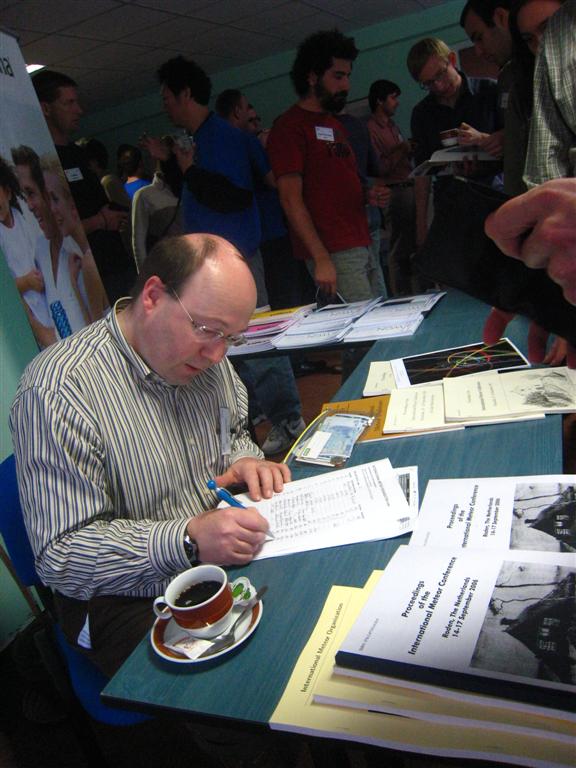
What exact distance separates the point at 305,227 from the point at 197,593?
6.60 feet

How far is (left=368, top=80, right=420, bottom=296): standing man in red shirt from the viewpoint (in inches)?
139

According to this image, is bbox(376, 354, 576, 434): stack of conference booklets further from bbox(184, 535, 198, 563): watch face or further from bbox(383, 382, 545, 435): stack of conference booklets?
bbox(184, 535, 198, 563): watch face

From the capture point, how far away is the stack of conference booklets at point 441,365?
4.48 feet

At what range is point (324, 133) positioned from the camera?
2473mm

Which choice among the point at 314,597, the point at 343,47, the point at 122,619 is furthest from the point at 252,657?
the point at 343,47

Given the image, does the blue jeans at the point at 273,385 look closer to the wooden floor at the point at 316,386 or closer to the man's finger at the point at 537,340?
the wooden floor at the point at 316,386

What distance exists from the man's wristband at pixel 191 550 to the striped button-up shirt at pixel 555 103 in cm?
138

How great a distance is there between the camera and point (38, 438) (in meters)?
0.98

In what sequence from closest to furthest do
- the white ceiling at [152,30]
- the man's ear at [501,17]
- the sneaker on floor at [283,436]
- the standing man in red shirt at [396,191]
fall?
the man's ear at [501,17] < the sneaker on floor at [283,436] < the standing man in red shirt at [396,191] < the white ceiling at [152,30]

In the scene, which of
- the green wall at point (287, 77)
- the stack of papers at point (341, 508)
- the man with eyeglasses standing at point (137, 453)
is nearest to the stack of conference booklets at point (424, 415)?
the stack of papers at point (341, 508)

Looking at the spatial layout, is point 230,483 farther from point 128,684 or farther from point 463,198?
point 463,198

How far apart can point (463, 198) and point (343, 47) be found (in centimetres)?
236

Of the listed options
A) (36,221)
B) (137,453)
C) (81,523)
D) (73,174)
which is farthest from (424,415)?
(73,174)

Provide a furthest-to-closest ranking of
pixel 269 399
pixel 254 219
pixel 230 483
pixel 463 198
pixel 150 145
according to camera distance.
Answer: pixel 150 145 → pixel 269 399 → pixel 254 219 → pixel 230 483 → pixel 463 198
